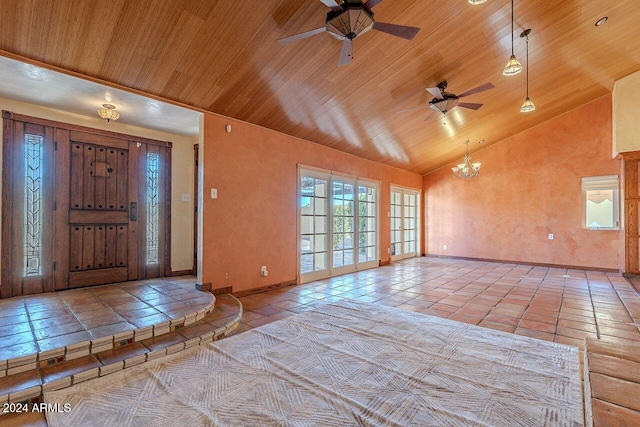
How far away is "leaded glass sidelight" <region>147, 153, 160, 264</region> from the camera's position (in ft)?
16.0

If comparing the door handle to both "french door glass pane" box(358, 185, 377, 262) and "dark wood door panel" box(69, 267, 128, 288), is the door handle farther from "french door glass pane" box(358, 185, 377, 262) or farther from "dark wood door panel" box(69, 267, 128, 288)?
"french door glass pane" box(358, 185, 377, 262)

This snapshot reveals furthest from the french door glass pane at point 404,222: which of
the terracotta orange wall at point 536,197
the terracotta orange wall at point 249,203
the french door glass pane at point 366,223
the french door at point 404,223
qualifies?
the terracotta orange wall at point 249,203

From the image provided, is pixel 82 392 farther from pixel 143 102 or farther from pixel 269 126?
pixel 269 126

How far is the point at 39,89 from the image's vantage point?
11.1 feet

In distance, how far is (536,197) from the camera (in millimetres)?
7543

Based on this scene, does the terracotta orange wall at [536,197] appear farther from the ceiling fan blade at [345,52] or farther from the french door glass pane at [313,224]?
the ceiling fan blade at [345,52]

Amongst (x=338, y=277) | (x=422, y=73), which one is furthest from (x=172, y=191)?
(x=422, y=73)

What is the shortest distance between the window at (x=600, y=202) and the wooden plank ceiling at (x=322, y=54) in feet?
6.58

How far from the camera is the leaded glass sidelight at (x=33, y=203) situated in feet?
12.5

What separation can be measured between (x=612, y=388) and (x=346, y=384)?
148 centimetres

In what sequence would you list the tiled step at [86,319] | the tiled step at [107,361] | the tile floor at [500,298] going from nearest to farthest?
the tiled step at [107,361]
the tiled step at [86,319]
the tile floor at [500,298]

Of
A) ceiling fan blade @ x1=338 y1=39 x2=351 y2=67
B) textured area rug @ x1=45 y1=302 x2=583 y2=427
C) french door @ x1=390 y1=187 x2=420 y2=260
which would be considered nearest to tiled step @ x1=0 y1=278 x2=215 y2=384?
textured area rug @ x1=45 y1=302 x2=583 y2=427

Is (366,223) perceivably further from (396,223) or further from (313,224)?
(313,224)

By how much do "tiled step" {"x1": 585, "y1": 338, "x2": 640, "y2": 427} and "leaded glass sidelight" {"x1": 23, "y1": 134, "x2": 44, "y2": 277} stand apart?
5.47m
